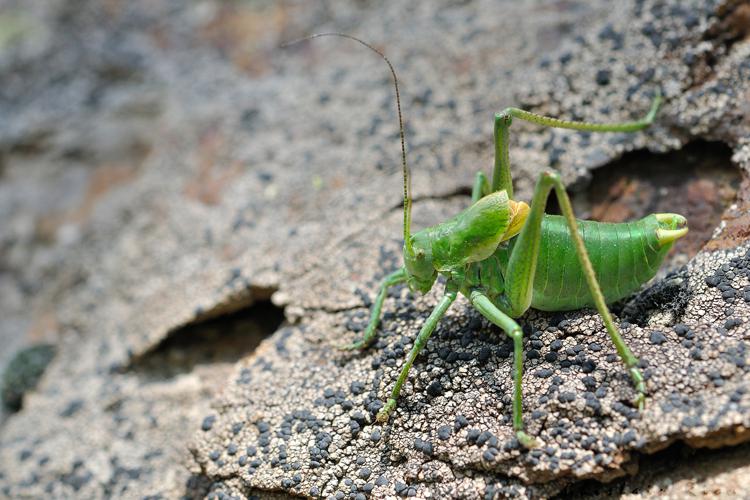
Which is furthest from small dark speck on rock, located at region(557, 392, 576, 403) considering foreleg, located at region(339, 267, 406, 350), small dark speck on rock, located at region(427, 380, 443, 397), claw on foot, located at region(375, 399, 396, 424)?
foreleg, located at region(339, 267, 406, 350)

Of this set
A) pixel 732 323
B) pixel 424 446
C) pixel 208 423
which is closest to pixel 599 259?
pixel 732 323

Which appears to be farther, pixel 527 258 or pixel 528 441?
pixel 527 258

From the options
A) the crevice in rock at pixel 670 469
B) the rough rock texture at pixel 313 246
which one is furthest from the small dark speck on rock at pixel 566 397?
the crevice in rock at pixel 670 469

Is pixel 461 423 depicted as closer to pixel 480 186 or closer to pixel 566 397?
pixel 566 397

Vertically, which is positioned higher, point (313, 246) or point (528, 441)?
point (313, 246)

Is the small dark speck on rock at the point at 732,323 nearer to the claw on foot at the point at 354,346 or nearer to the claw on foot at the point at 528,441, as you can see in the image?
the claw on foot at the point at 528,441

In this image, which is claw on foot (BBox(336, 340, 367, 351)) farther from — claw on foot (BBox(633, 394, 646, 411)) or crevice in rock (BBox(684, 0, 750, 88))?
crevice in rock (BBox(684, 0, 750, 88))
